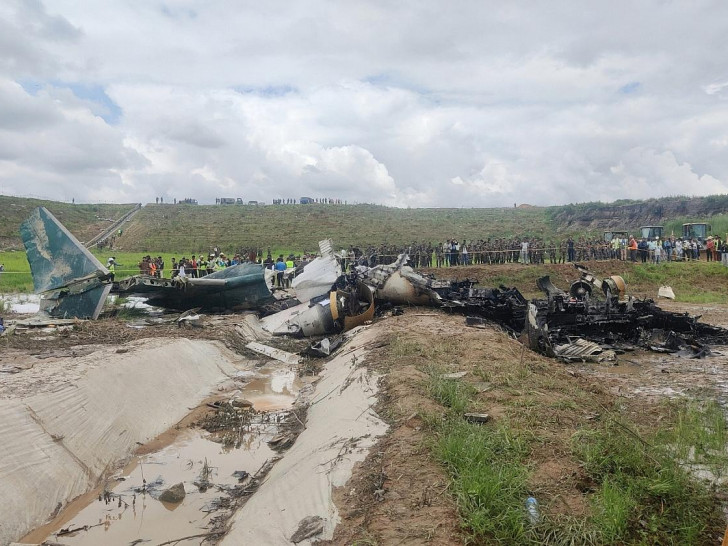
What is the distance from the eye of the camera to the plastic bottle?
3.92m

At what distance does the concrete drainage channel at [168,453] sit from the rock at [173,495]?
0.05 ft

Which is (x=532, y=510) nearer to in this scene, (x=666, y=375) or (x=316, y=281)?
(x=666, y=375)

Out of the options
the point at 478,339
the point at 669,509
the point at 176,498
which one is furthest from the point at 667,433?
the point at 176,498

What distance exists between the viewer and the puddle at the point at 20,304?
18719mm

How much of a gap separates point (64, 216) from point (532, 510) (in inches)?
3017

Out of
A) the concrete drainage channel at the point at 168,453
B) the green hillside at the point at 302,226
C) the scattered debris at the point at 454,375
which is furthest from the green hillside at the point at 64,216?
the scattered debris at the point at 454,375

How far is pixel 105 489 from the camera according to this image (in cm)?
638

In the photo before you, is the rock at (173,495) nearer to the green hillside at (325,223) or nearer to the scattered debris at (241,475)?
the scattered debris at (241,475)

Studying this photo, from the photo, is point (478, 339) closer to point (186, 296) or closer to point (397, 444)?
point (397, 444)

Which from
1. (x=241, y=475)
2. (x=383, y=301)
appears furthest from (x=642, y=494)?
(x=383, y=301)

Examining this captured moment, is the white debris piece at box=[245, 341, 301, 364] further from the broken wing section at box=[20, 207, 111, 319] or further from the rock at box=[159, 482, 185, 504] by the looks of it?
the rock at box=[159, 482, 185, 504]

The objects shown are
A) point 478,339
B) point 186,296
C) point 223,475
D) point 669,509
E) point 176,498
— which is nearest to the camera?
point 669,509

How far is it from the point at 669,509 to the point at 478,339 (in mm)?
6687

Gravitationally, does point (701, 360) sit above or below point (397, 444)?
below
